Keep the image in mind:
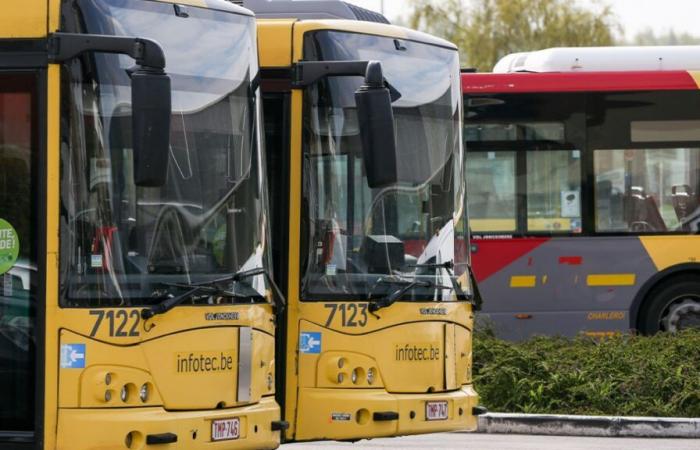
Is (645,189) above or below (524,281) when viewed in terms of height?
above

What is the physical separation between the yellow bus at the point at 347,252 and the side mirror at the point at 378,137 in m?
0.88

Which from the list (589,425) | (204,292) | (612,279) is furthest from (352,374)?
(612,279)

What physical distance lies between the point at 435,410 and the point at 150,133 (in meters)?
3.48

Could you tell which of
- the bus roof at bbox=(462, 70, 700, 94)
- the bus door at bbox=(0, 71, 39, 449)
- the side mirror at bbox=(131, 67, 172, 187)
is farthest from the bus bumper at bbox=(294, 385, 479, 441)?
the bus roof at bbox=(462, 70, 700, 94)

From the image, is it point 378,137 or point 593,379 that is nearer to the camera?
point 378,137

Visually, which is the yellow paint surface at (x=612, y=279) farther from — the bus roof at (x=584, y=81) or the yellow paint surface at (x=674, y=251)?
the bus roof at (x=584, y=81)

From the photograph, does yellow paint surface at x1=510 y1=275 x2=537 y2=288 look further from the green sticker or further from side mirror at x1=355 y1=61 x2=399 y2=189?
the green sticker

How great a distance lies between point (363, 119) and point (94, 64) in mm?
1643

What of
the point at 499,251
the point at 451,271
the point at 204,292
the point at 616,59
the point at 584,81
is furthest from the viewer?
the point at 616,59

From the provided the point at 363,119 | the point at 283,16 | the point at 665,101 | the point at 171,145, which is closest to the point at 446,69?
the point at 283,16

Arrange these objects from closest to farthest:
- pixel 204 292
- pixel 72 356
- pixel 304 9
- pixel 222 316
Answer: pixel 72 356 → pixel 204 292 → pixel 222 316 → pixel 304 9

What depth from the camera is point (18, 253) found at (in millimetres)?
8969

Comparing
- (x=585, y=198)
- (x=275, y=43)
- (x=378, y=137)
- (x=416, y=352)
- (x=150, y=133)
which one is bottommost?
(x=416, y=352)

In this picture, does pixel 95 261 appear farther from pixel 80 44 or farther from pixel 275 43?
pixel 275 43
